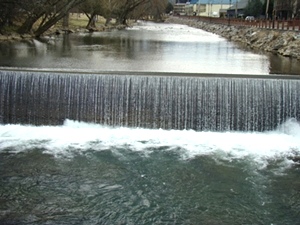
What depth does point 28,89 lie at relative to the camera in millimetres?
11414

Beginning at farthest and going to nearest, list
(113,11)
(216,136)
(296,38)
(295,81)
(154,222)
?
(113,11), (296,38), (295,81), (216,136), (154,222)

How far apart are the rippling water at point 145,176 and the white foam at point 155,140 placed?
23mm

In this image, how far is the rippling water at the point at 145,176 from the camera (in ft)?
21.6

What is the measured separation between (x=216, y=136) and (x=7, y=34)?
1778 centimetres

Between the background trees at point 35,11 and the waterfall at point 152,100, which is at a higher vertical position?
the background trees at point 35,11

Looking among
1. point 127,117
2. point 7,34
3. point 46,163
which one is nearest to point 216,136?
point 127,117

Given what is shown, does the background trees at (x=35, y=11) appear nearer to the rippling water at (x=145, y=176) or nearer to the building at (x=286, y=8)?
the rippling water at (x=145, y=176)

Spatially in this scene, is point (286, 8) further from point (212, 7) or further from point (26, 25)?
point (212, 7)

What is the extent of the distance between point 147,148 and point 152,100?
Answer: 6.54 ft

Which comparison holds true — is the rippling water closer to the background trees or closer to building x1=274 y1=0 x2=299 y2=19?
the background trees

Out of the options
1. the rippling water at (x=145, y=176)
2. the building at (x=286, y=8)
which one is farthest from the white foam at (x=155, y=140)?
the building at (x=286, y=8)

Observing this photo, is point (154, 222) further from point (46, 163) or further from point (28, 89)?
point (28, 89)

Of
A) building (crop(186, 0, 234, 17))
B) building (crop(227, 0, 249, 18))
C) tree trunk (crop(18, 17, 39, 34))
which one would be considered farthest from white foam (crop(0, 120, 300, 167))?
building (crop(186, 0, 234, 17))

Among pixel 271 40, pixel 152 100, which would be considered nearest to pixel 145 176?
pixel 152 100
